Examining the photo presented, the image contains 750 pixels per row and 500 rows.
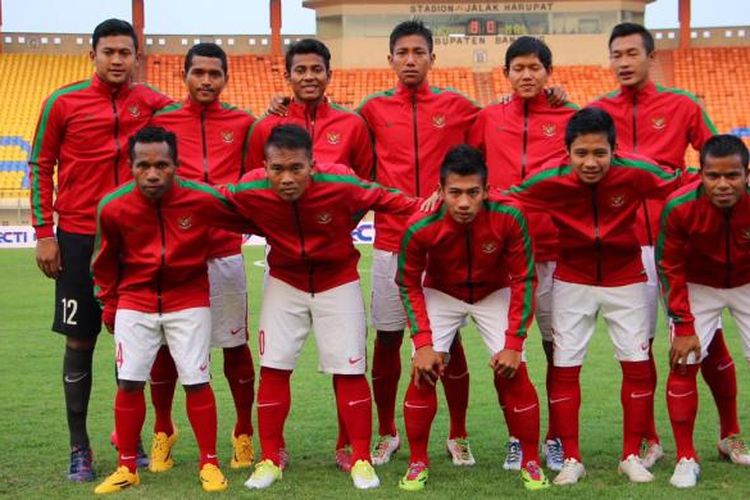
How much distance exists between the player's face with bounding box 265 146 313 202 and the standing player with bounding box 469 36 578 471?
41.9 inches

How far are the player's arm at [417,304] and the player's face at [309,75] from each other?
37.7 inches

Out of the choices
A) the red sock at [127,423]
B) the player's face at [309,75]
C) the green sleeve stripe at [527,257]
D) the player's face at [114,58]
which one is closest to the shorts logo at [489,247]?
the green sleeve stripe at [527,257]

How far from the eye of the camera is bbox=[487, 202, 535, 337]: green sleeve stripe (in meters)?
5.32

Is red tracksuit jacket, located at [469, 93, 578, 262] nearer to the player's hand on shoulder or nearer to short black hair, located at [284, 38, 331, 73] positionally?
short black hair, located at [284, 38, 331, 73]

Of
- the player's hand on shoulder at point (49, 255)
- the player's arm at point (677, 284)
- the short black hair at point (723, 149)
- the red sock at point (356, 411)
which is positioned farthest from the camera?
the player's hand on shoulder at point (49, 255)

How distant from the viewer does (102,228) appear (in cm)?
537

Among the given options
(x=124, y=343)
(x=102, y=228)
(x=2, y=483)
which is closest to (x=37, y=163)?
(x=102, y=228)

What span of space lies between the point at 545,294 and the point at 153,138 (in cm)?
201

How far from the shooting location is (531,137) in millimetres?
5859

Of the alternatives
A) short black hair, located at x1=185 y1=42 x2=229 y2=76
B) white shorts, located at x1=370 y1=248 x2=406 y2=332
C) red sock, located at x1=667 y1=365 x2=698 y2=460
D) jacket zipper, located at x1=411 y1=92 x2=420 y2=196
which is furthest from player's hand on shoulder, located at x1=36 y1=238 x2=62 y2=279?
red sock, located at x1=667 y1=365 x2=698 y2=460

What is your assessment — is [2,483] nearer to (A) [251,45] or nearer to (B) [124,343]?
(B) [124,343]

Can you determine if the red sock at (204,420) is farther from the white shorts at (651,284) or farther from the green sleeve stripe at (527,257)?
the white shorts at (651,284)

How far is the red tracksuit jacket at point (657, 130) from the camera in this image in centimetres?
583

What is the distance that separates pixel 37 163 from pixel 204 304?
1.11 meters
